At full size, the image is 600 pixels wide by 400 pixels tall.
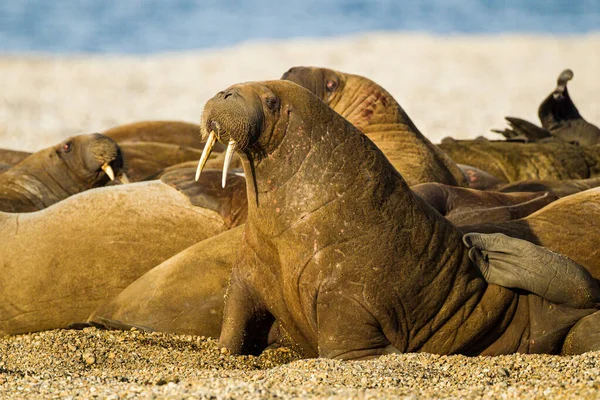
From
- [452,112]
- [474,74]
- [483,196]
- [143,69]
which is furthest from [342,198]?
[143,69]

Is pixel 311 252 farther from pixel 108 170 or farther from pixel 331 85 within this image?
pixel 108 170

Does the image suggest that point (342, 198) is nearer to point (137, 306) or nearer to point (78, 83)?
point (137, 306)

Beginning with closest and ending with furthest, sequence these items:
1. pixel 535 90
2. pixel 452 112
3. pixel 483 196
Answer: pixel 483 196, pixel 452 112, pixel 535 90

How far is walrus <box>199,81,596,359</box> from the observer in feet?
16.7

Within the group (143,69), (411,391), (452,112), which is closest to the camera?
(411,391)


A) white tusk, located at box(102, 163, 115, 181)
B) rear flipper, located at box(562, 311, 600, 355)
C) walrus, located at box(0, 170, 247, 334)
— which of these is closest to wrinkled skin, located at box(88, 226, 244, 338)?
walrus, located at box(0, 170, 247, 334)

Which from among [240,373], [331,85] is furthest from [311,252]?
[331,85]

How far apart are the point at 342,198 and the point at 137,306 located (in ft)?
5.27

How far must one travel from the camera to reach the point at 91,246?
6590 millimetres

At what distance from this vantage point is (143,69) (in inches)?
1184

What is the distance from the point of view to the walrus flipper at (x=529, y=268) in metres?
5.43

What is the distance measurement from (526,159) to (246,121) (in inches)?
233

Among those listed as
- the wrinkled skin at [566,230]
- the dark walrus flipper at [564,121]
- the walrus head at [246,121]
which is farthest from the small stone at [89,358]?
the dark walrus flipper at [564,121]

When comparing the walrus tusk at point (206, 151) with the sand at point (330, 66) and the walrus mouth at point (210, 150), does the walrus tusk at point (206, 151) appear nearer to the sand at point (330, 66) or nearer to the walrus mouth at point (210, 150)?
the walrus mouth at point (210, 150)
